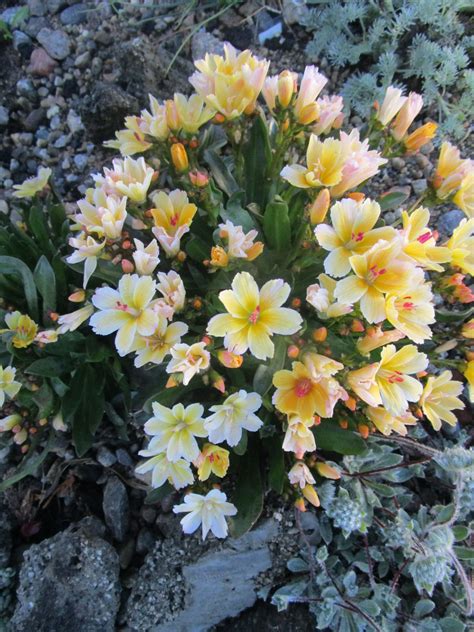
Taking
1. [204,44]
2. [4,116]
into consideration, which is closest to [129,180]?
[204,44]

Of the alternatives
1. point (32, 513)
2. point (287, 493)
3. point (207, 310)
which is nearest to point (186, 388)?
point (207, 310)

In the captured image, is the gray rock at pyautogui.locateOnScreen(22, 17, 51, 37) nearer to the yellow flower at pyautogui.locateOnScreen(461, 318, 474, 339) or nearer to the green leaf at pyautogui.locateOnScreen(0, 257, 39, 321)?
the green leaf at pyautogui.locateOnScreen(0, 257, 39, 321)

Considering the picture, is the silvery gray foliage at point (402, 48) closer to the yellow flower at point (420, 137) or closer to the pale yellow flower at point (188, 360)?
the yellow flower at point (420, 137)

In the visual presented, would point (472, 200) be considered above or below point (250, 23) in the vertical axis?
below

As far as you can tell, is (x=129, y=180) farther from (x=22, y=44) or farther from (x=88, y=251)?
(x=22, y=44)

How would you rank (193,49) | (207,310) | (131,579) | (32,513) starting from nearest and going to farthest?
(207,310) < (131,579) < (32,513) < (193,49)

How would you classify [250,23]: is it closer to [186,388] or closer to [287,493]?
[186,388]

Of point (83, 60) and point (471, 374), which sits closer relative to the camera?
point (471, 374)

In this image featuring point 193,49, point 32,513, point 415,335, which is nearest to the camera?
point 415,335
